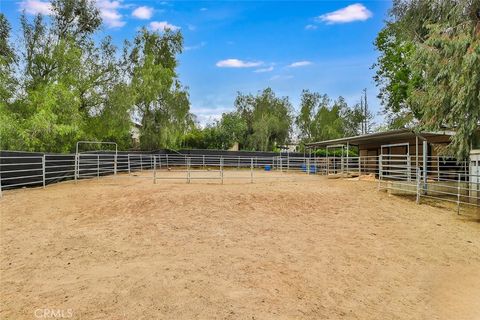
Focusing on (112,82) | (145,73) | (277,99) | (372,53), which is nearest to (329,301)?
(112,82)

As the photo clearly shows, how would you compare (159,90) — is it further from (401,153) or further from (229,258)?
(229,258)

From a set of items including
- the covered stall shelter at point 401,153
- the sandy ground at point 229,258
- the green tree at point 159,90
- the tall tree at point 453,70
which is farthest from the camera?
the green tree at point 159,90

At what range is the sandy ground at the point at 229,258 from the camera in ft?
11.4

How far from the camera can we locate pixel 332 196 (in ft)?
31.7

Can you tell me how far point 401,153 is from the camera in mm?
16828

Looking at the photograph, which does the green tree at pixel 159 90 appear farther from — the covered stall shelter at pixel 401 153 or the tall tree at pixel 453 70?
the tall tree at pixel 453 70

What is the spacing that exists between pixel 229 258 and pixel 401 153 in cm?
1463

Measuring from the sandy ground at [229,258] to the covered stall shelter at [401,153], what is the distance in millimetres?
2849

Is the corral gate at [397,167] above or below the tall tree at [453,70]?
below

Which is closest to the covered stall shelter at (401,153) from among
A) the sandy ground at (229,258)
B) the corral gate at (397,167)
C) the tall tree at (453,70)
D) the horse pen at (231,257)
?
the corral gate at (397,167)

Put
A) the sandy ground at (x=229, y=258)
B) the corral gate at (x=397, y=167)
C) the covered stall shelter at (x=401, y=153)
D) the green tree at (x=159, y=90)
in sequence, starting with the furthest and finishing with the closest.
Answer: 1. the green tree at (x=159, y=90)
2. the covered stall shelter at (x=401, y=153)
3. the corral gate at (x=397, y=167)
4. the sandy ground at (x=229, y=258)

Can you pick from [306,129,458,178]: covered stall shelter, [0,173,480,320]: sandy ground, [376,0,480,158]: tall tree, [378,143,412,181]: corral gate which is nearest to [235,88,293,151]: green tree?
[306,129,458,178]: covered stall shelter

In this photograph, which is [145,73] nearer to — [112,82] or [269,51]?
[112,82]

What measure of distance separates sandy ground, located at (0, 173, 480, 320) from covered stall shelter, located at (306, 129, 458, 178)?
285 centimetres
